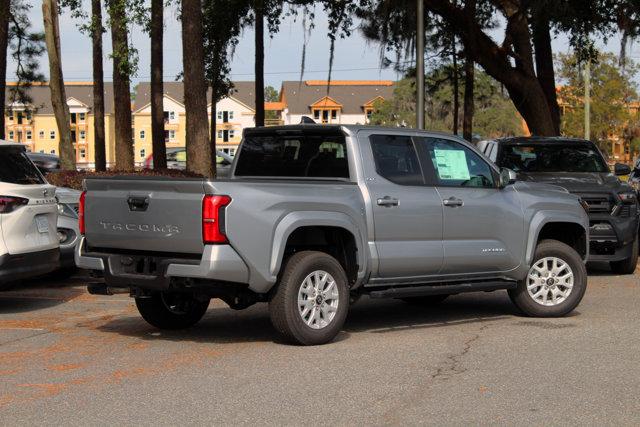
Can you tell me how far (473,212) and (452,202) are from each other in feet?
1.01

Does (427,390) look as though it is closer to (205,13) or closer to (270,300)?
(270,300)

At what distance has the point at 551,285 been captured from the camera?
10555 mm

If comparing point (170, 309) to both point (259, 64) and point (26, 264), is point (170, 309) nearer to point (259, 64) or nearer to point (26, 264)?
point (26, 264)

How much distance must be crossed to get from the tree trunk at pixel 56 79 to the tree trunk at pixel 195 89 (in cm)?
1198

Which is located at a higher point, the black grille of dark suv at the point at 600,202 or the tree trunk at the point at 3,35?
the tree trunk at the point at 3,35

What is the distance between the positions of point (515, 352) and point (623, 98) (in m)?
59.6

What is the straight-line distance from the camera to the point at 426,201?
31.5 feet

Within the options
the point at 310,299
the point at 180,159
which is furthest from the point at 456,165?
the point at 180,159

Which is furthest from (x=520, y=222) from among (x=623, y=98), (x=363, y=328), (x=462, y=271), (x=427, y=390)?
(x=623, y=98)

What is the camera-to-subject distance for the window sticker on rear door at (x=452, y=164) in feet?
33.0

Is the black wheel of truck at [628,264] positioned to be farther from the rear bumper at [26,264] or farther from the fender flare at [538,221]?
the rear bumper at [26,264]

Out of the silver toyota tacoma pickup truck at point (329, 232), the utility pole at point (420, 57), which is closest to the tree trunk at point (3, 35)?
the utility pole at point (420, 57)

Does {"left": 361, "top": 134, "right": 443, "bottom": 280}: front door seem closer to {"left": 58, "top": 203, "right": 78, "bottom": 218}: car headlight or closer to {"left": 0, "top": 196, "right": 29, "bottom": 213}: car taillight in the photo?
{"left": 0, "top": 196, "right": 29, "bottom": 213}: car taillight

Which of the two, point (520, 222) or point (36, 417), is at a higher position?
point (520, 222)
